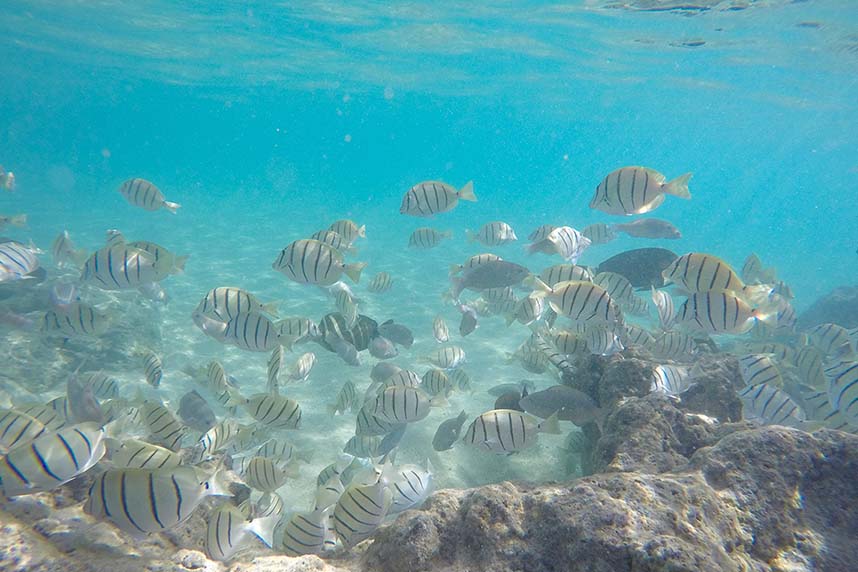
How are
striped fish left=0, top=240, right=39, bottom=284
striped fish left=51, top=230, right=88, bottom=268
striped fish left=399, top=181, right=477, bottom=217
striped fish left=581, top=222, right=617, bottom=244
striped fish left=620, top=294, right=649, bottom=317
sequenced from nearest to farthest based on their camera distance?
striped fish left=0, top=240, right=39, bottom=284 < striped fish left=399, top=181, right=477, bottom=217 < striped fish left=620, top=294, right=649, bottom=317 < striped fish left=51, top=230, right=88, bottom=268 < striped fish left=581, top=222, right=617, bottom=244

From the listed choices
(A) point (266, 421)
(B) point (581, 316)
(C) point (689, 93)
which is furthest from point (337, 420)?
(C) point (689, 93)

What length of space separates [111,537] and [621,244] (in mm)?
44923

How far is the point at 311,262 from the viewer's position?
16.0 ft

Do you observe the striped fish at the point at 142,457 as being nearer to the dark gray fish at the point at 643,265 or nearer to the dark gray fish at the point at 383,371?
the dark gray fish at the point at 383,371

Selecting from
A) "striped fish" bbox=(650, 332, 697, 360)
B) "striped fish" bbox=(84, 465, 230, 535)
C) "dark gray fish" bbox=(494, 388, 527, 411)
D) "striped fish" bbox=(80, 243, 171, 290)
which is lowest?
"dark gray fish" bbox=(494, 388, 527, 411)

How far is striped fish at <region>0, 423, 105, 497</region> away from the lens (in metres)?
2.33

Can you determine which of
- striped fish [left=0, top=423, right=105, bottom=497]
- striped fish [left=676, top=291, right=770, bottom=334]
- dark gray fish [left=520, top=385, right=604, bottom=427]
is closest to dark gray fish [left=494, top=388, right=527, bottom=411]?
dark gray fish [left=520, top=385, right=604, bottom=427]

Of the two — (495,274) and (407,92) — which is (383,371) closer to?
(495,274)

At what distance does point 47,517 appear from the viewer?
2.81m

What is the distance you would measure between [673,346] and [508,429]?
10.7 ft

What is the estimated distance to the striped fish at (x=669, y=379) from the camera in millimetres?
4645

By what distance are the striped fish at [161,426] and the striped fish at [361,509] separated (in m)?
2.12

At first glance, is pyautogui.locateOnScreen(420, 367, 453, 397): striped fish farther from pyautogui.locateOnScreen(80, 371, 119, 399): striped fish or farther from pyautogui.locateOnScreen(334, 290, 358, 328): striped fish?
pyautogui.locateOnScreen(80, 371, 119, 399): striped fish

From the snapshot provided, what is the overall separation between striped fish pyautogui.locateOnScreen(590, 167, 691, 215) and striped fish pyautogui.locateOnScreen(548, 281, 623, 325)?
4.08ft
